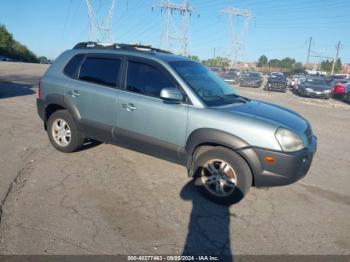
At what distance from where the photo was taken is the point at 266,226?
11.9ft

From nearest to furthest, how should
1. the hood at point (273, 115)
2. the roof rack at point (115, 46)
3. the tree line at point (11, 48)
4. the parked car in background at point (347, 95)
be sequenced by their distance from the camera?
1. the hood at point (273, 115)
2. the roof rack at point (115, 46)
3. the parked car in background at point (347, 95)
4. the tree line at point (11, 48)

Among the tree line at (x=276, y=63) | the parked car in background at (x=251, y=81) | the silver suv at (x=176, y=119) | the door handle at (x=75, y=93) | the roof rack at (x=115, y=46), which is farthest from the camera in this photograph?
the tree line at (x=276, y=63)

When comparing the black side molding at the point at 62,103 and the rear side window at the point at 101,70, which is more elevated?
the rear side window at the point at 101,70

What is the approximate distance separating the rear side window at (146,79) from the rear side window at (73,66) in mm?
1097

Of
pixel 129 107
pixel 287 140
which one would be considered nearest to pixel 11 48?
pixel 129 107

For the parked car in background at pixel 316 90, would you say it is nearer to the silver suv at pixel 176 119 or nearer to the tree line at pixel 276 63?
the silver suv at pixel 176 119

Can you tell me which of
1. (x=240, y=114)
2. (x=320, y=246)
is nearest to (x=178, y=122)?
(x=240, y=114)

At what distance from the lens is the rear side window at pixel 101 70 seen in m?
4.77

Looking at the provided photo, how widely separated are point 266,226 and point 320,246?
1.89ft

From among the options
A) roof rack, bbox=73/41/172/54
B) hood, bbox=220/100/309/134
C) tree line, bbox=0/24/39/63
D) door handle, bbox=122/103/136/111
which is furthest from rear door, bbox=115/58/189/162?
tree line, bbox=0/24/39/63

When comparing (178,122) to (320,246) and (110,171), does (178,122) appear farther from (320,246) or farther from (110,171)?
(320,246)

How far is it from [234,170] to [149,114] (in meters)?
1.37

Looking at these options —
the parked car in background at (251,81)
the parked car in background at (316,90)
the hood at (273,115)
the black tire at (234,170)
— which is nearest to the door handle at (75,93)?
the black tire at (234,170)

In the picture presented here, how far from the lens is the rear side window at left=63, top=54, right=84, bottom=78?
A: 205 inches
